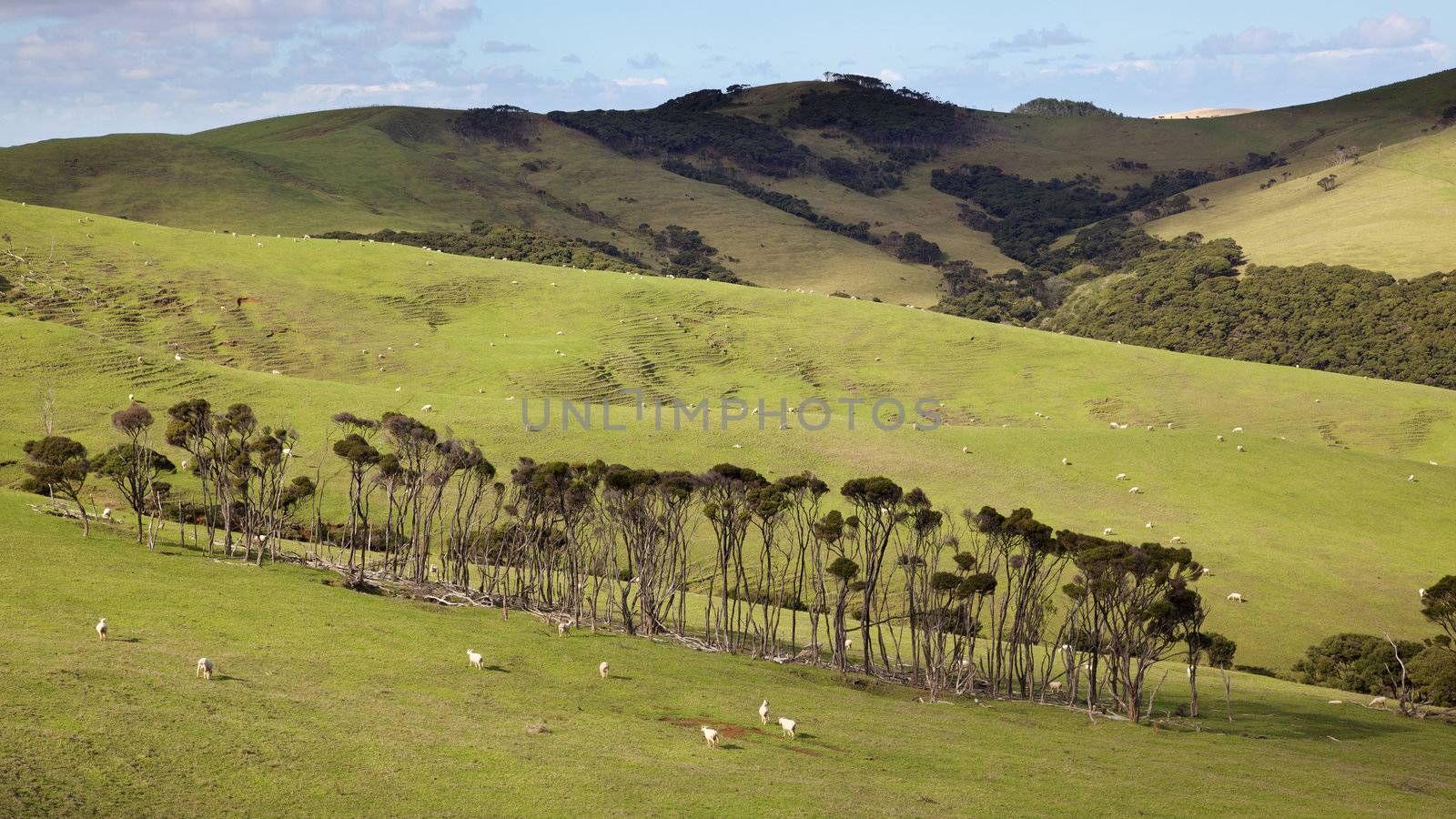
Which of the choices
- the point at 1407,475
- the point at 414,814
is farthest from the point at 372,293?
the point at 414,814

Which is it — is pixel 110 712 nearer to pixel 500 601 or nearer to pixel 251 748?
pixel 251 748

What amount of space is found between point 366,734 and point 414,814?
9.60 ft

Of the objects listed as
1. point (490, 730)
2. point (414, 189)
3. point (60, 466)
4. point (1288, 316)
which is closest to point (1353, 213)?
point (1288, 316)

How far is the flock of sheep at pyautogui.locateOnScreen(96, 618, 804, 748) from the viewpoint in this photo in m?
19.0

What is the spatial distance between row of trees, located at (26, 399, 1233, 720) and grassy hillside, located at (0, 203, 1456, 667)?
531 cm

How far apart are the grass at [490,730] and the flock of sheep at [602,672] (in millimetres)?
292

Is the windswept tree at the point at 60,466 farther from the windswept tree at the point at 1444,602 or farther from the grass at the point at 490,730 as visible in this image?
the windswept tree at the point at 1444,602

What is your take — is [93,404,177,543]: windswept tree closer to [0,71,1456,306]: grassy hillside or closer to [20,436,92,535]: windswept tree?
[20,436,92,535]: windswept tree

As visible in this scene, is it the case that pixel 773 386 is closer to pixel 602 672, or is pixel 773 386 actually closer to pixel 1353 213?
pixel 602 672

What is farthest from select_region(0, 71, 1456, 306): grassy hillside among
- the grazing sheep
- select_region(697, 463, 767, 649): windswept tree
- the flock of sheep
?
the grazing sheep

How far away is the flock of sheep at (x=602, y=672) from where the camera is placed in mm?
18953

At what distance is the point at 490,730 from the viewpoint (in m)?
18.8

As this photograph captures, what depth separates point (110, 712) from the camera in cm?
1642

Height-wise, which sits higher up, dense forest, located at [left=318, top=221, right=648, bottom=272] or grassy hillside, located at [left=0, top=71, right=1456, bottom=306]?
grassy hillside, located at [left=0, top=71, right=1456, bottom=306]
